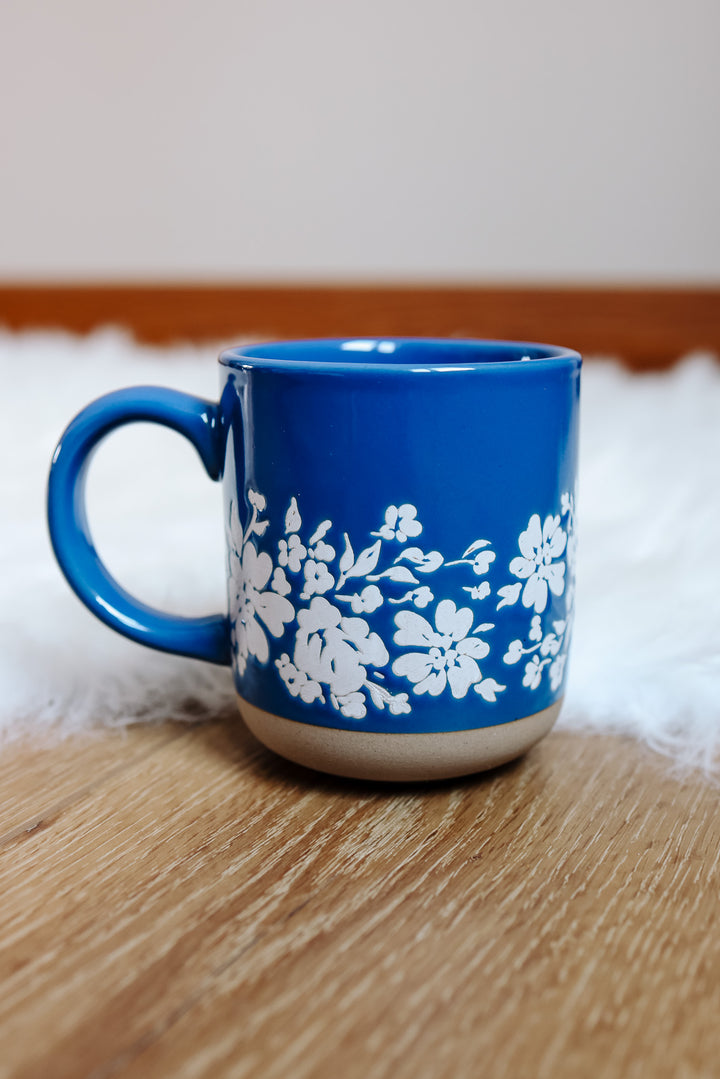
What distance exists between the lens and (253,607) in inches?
15.5

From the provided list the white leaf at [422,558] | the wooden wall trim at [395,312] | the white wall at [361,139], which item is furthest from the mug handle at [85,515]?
the white wall at [361,139]

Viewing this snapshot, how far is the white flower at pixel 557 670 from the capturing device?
0.41m

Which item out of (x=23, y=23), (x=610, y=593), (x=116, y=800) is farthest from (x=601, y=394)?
(x=23, y=23)

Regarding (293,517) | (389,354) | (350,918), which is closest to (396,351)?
(389,354)

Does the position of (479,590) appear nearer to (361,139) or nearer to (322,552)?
(322,552)

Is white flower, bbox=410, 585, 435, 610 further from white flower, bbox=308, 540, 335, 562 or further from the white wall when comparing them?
the white wall

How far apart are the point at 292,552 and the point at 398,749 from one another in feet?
0.29

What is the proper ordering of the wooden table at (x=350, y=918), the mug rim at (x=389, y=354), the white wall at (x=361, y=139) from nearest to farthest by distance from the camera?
the wooden table at (x=350, y=918)
the mug rim at (x=389, y=354)
the white wall at (x=361, y=139)

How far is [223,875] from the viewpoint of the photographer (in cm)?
34

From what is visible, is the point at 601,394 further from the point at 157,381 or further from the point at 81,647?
the point at 81,647

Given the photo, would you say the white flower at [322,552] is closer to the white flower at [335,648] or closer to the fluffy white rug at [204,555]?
the white flower at [335,648]

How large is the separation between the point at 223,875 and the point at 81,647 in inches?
8.3

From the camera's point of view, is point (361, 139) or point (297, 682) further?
point (361, 139)

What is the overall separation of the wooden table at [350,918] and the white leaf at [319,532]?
109 millimetres
